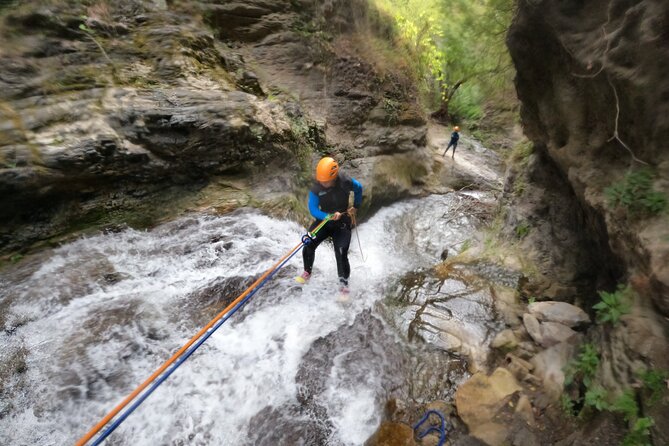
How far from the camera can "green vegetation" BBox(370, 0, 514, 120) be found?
303 inches

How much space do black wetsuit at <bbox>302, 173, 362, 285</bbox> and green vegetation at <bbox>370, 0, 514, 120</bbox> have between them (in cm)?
502

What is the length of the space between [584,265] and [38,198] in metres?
8.13

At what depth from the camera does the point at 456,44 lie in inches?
531

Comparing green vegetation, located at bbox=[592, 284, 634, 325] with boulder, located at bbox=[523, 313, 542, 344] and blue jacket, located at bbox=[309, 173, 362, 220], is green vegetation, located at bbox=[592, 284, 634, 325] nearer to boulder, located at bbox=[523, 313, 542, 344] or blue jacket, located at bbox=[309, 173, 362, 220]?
boulder, located at bbox=[523, 313, 542, 344]

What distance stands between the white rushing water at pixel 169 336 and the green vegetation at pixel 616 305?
2480 millimetres

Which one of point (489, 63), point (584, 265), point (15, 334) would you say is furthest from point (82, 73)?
point (489, 63)

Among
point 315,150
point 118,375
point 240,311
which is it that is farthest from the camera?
point 315,150

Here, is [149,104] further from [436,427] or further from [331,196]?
[436,427]

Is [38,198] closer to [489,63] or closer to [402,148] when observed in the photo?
[402,148]

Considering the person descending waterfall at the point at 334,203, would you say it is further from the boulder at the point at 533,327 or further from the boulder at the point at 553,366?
the boulder at the point at 553,366

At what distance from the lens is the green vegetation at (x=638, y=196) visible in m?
2.82

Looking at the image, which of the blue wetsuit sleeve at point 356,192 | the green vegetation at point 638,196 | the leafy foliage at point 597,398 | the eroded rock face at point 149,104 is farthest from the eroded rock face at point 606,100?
the eroded rock face at point 149,104

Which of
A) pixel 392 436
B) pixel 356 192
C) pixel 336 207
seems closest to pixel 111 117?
pixel 336 207

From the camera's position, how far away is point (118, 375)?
3447 millimetres
